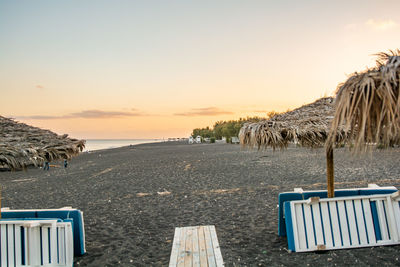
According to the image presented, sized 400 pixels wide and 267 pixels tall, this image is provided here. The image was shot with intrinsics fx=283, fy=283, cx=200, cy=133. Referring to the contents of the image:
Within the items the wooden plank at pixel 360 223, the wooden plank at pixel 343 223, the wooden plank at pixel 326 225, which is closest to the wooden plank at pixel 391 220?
the wooden plank at pixel 360 223

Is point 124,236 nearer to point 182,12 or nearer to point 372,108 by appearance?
point 372,108

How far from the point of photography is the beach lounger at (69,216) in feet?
14.7

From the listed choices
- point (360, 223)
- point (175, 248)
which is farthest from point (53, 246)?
point (360, 223)

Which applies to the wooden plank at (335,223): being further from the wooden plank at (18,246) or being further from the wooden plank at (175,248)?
the wooden plank at (18,246)

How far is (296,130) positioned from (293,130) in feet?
0.15

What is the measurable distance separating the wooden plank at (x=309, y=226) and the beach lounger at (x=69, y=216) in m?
3.47

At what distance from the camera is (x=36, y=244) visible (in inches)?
153

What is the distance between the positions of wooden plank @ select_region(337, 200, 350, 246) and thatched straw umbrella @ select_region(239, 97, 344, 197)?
284mm

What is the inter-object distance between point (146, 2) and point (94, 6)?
323 centimetres

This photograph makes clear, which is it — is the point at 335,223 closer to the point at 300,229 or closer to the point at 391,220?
the point at 300,229

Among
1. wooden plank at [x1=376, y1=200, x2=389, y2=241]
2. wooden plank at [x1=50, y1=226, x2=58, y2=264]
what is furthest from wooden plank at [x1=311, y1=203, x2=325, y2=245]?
wooden plank at [x1=50, y1=226, x2=58, y2=264]

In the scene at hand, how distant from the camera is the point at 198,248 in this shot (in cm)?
460

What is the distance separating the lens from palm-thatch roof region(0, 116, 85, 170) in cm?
388

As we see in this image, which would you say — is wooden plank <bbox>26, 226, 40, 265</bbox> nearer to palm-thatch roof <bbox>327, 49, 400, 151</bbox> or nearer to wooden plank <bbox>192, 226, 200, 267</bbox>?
wooden plank <bbox>192, 226, 200, 267</bbox>
